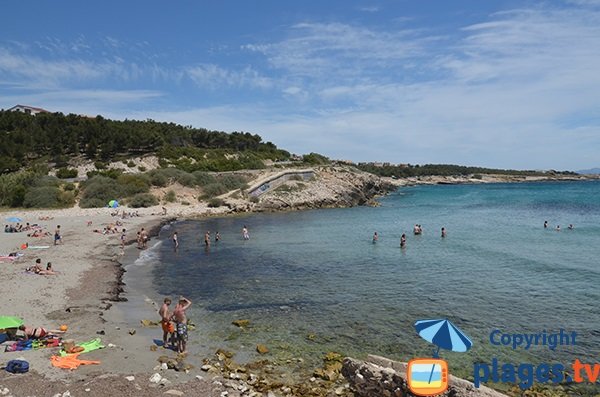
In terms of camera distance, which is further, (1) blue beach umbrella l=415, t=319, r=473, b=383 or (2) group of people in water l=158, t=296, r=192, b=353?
(2) group of people in water l=158, t=296, r=192, b=353

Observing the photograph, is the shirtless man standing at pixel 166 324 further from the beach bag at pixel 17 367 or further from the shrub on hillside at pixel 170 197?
the shrub on hillside at pixel 170 197

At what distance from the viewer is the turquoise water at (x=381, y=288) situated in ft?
47.7

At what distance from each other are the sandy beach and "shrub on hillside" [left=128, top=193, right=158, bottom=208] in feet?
66.4

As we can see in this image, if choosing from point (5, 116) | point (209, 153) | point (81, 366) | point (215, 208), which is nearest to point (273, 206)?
point (215, 208)

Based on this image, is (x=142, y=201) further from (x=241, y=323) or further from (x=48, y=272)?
(x=241, y=323)

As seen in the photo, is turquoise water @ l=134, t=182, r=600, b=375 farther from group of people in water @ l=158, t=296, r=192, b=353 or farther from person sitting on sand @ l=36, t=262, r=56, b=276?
person sitting on sand @ l=36, t=262, r=56, b=276

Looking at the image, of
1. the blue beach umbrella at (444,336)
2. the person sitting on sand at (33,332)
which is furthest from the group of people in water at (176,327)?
the blue beach umbrella at (444,336)

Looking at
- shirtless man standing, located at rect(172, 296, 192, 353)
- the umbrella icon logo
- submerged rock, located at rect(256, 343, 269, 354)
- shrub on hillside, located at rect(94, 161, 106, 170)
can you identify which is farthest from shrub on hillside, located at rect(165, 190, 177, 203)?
the umbrella icon logo

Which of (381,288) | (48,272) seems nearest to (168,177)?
(48,272)

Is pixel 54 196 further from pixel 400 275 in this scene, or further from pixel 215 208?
pixel 400 275

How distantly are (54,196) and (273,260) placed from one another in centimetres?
3476

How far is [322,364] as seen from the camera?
1277 centimetres

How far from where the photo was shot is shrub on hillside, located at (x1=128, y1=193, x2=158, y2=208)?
54125 millimetres

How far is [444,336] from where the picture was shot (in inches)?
400
